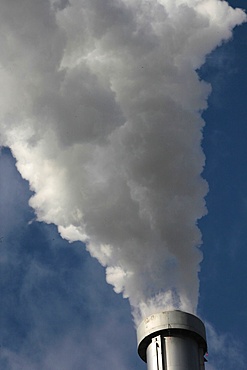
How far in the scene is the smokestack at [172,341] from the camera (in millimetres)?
26266

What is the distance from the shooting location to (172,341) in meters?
26.9

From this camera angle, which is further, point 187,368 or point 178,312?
point 178,312

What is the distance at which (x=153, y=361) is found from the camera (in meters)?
26.6

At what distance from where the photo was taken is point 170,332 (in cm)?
2714

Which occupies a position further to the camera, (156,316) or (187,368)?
(156,316)

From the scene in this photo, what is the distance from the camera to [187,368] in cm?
2589

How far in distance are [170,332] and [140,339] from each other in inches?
56.1

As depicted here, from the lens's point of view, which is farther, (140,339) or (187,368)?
(140,339)

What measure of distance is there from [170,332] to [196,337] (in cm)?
117

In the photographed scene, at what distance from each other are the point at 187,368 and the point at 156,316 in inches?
103

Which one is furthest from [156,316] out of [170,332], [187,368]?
[187,368]

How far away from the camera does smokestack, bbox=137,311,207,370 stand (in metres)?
26.3

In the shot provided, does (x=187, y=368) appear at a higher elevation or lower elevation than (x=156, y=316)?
lower

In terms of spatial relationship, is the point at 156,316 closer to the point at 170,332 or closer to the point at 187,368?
the point at 170,332
